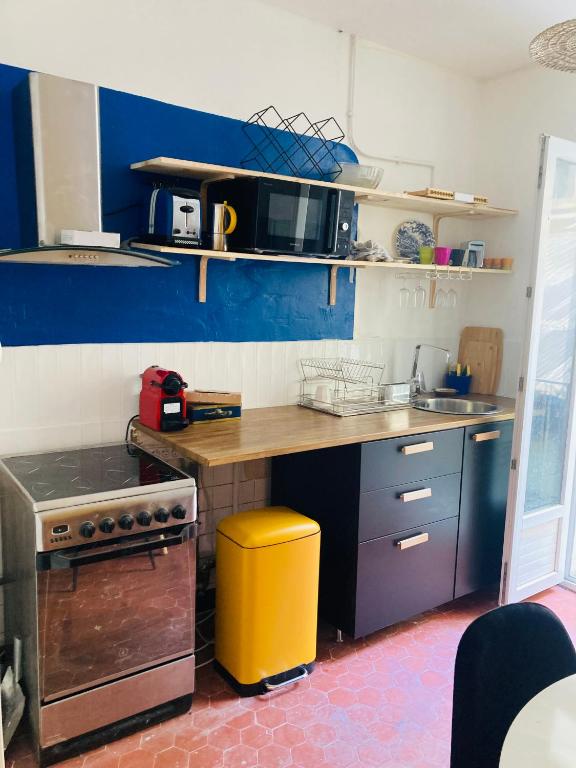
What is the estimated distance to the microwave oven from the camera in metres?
2.58

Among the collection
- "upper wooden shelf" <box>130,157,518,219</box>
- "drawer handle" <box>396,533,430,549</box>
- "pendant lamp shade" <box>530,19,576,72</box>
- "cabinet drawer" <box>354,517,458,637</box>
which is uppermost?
"pendant lamp shade" <box>530,19,576,72</box>

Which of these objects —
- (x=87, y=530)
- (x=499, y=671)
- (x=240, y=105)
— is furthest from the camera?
(x=240, y=105)

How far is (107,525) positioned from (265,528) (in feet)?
2.10

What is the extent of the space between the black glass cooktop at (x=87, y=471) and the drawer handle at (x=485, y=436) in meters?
1.48

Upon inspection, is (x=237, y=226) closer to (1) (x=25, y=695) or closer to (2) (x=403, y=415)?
(2) (x=403, y=415)

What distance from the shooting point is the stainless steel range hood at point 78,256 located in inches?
80.7

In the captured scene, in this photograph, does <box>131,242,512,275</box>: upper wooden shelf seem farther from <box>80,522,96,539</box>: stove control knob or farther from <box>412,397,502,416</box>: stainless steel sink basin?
<box>80,522,96,539</box>: stove control knob

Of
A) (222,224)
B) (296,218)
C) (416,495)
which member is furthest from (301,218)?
(416,495)

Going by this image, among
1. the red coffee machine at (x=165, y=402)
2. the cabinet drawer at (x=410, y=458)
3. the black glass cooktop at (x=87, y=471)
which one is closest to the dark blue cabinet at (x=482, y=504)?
the cabinet drawer at (x=410, y=458)

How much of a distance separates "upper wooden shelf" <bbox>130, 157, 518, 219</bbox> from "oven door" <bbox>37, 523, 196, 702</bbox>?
1.36m

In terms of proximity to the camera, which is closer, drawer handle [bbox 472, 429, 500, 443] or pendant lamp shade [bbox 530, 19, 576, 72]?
pendant lamp shade [bbox 530, 19, 576, 72]

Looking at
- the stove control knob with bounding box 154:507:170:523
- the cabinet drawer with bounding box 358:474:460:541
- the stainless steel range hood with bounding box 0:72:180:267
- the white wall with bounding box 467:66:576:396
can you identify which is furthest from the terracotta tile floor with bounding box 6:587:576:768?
the white wall with bounding box 467:66:576:396

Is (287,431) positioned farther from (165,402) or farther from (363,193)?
(363,193)

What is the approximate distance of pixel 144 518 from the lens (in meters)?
2.06
